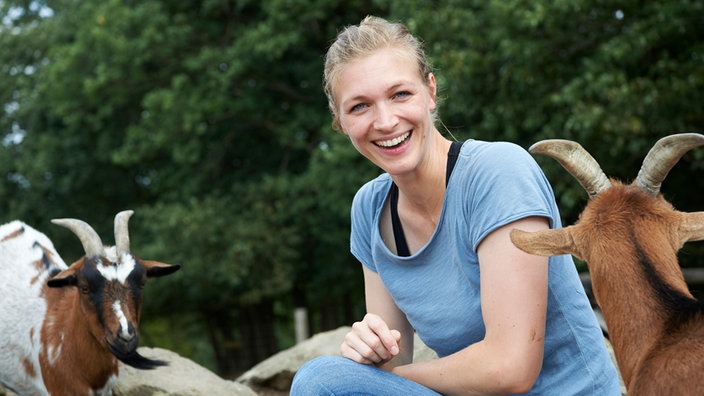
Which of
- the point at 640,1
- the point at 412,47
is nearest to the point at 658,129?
the point at 640,1

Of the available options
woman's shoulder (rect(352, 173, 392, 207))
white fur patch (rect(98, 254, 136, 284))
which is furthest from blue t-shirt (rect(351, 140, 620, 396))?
white fur patch (rect(98, 254, 136, 284))

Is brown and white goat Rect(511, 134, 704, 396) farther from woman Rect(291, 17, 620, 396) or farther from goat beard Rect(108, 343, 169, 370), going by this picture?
goat beard Rect(108, 343, 169, 370)

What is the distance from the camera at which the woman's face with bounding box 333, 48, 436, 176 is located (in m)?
2.89

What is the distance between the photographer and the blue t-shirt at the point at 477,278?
2.71 meters

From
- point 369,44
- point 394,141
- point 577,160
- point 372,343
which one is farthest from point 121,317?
point 577,160

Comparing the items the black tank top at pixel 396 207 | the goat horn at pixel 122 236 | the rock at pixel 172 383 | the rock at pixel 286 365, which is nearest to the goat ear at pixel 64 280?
the goat horn at pixel 122 236

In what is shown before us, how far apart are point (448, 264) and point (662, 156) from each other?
734 millimetres

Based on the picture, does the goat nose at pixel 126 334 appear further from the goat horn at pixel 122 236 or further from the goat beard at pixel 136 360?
the goat horn at pixel 122 236

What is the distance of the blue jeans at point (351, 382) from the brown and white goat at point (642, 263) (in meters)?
0.60

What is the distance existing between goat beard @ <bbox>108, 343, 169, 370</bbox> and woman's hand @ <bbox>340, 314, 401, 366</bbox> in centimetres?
253

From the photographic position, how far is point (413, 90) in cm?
293

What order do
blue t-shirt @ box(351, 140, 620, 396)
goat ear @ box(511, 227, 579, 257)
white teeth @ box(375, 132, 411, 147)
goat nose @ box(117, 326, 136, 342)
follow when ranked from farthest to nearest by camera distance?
goat nose @ box(117, 326, 136, 342) < white teeth @ box(375, 132, 411, 147) < blue t-shirt @ box(351, 140, 620, 396) < goat ear @ box(511, 227, 579, 257)

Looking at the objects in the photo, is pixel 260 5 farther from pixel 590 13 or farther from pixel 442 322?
pixel 442 322

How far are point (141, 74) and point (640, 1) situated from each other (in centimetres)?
787
